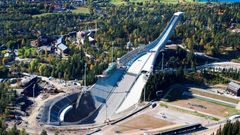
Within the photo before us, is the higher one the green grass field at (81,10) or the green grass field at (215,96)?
the green grass field at (81,10)

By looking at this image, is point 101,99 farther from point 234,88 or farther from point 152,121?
point 234,88

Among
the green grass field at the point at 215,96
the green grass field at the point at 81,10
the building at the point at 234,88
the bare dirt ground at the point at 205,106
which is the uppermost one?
the green grass field at the point at 81,10

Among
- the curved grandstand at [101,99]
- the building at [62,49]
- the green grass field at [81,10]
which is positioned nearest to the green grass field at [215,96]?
the curved grandstand at [101,99]

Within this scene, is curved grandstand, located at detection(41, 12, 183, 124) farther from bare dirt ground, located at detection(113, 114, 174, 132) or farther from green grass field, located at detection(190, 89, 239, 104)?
green grass field, located at detection(190, 89, 239, 104)

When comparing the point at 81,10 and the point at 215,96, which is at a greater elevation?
the point at 81,10

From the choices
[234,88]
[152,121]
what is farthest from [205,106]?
[152,121]

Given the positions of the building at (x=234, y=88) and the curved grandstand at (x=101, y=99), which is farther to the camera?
the building at (x=234, y=88)

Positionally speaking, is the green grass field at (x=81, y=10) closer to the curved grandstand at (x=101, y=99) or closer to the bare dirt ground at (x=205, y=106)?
the curved grandstand at (x=101, y=99)
